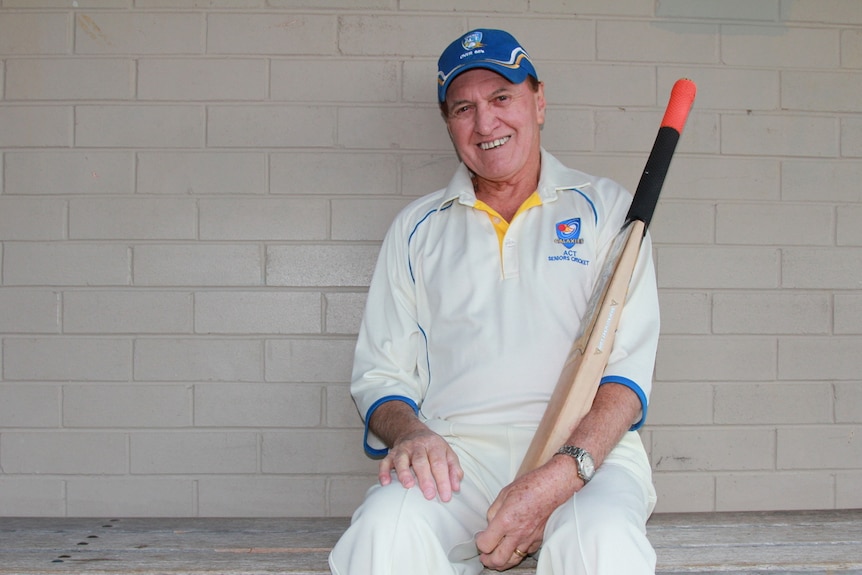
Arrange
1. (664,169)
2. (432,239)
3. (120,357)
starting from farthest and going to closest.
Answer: (120,357), (432,239), (664,169)

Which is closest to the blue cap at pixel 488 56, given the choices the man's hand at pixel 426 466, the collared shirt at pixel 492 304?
the collared shirt at pixel 492 304

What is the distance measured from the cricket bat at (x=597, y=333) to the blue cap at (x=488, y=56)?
0.46m

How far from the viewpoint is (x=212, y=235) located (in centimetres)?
338

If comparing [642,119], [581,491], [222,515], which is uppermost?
[642,119]

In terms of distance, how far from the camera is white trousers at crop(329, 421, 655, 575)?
1840 millimetres

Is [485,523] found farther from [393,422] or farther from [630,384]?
[630,384]

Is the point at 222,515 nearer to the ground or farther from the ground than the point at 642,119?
nearer to the ground

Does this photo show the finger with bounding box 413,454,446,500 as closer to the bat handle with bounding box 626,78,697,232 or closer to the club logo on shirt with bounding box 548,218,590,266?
the club logo on shirt with bounding box 548,218,590,266

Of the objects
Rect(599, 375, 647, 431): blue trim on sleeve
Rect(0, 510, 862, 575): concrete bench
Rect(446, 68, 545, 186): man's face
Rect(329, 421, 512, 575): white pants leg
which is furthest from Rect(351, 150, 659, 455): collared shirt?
Rect(0, 510, 862, 575): concrete bench

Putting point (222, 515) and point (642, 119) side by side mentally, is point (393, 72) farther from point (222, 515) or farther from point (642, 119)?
point (222, 515)

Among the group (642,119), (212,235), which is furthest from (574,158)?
(212,235)

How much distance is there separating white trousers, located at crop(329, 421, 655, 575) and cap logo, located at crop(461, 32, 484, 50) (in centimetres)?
109

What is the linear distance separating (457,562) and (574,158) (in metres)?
1.79

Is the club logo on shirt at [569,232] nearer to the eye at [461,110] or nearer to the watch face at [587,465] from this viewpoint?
the eye at [461,110]
